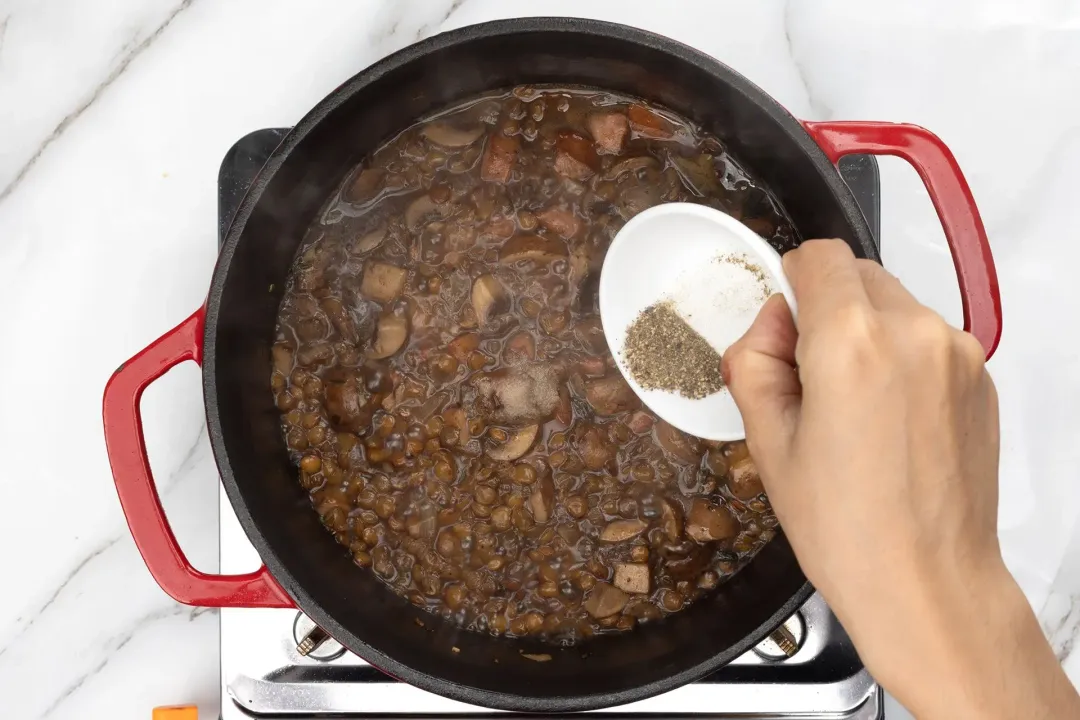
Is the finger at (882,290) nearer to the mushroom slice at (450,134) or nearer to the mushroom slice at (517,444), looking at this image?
the mushroom slice at (517,444)

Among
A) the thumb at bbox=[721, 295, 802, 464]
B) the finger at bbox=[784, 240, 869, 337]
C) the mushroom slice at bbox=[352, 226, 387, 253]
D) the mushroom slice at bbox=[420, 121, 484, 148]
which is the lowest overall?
the thumb at bbox=[721, 295, 802, 464]

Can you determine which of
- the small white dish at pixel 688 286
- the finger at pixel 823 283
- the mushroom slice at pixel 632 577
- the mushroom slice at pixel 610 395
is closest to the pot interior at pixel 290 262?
the mushroom slice at pixel 632 577

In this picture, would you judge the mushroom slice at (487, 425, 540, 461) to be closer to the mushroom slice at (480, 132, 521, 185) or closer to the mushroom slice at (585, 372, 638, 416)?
the mushroom slice at (585, 372, 638, 416)

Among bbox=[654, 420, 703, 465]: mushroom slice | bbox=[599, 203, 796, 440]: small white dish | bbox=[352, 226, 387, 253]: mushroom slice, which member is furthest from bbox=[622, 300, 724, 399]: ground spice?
bbox=[352, 226, 387, 253]: mushroom slice

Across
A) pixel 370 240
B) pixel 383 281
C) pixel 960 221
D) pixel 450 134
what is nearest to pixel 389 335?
pixel 383 281

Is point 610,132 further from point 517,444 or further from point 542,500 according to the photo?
point 542,500

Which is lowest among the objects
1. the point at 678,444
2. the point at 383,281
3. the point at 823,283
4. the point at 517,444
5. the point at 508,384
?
the point at 678,444

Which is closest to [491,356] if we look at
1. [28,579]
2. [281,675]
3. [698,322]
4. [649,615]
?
[698,322]

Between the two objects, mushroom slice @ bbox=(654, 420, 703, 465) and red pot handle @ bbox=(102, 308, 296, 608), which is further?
mushroom slice @ bbox=(654, 420, 703, 465)
